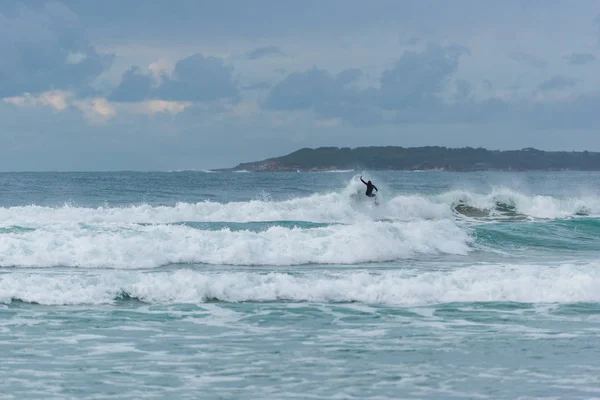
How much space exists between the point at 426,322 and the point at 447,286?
297 cm

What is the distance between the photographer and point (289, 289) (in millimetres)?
15797

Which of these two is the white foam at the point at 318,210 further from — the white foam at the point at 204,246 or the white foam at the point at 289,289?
the white foam at the point at 289,289

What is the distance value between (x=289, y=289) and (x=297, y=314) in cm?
178

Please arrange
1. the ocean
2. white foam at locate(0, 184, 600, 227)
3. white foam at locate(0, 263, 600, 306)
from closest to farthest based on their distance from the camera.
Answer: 1. the ocean
2. white foam at locate(0, 263, 600, 306)
3. white foam at locate(0, 184, 600, 227)

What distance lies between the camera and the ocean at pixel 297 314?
32.2 feet

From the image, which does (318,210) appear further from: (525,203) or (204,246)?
(204,246)

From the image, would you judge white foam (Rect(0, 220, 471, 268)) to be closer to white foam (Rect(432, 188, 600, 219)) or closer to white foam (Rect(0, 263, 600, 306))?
white foam (Rect(0, 263, 600, 306))

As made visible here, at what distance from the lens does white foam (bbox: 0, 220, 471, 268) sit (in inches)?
815

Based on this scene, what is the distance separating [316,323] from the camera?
13258 mm

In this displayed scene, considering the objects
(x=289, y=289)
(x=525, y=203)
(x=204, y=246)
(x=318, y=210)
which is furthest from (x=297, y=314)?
(x=525, y=203)

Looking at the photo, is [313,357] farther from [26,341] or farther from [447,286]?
[447,286]

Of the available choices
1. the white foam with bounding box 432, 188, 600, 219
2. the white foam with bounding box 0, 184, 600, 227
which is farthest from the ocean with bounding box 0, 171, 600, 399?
the white foam with bounding box 432, 188, 600, 219

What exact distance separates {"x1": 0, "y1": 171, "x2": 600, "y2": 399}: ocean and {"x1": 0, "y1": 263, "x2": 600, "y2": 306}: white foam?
4cm

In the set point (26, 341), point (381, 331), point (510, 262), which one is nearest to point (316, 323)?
point (381, 331)
